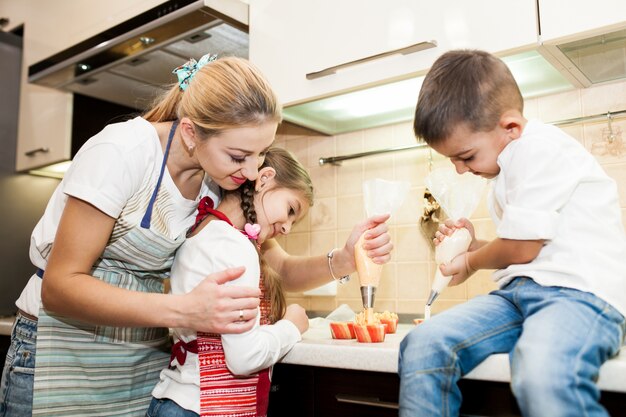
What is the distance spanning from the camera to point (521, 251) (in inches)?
34.4

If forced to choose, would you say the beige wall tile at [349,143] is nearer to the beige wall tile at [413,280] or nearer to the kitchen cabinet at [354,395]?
the beige wall tile at [413,280]

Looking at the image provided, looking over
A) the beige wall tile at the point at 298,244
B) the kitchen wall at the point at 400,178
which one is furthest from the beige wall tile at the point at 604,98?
the beige wall tile at the point at 298,244

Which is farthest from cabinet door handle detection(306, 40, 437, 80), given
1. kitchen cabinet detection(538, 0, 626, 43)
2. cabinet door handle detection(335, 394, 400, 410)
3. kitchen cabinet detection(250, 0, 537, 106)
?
cabinet door handle detection(335, 394, 400, 410)

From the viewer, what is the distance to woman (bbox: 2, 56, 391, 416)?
958 mm

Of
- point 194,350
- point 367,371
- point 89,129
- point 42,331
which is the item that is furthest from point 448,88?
point 89,129

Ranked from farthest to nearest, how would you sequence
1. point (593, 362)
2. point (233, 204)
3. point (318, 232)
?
point (318, 232) → point (233, 204) → point (593, 362)

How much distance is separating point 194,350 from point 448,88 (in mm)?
624

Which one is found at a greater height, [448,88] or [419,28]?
[419,28]

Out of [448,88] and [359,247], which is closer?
[448,88]

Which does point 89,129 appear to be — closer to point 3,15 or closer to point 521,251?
point 3,15

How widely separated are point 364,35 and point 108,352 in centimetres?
87

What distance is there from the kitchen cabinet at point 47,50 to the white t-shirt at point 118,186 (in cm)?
95

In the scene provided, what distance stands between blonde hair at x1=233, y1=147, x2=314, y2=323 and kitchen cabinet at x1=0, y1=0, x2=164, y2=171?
973 mm

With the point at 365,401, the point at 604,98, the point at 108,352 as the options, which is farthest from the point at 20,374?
the point at 604,98
